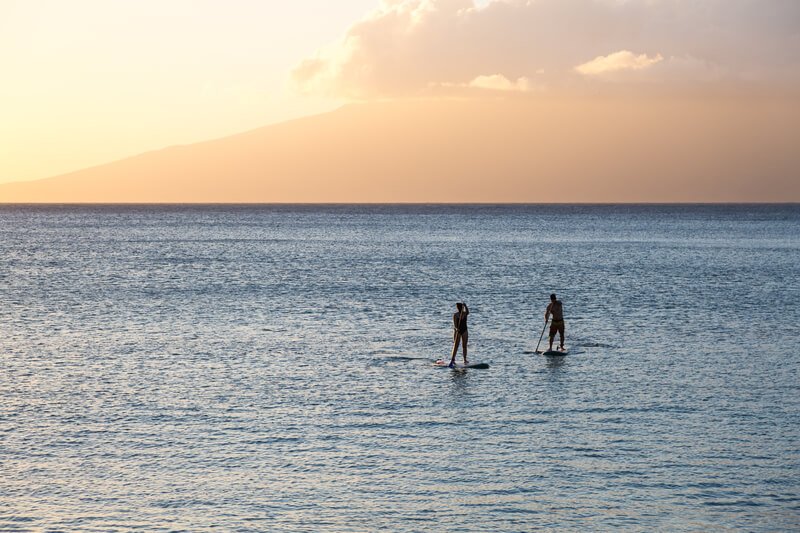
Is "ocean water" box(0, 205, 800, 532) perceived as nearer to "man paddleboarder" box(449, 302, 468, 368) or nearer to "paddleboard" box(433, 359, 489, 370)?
"paddleboard" box(433, 359, 489, 370)

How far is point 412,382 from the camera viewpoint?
3092 centimetres

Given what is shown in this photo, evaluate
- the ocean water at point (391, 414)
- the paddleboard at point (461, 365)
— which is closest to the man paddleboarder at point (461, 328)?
the paddleboard at point (461, 365)

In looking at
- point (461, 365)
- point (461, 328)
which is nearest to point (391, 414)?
point (461, 365)

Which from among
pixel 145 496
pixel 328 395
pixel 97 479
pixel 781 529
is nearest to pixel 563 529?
pixel 781 529

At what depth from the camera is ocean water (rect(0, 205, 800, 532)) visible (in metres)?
18.8

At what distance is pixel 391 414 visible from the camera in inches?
1037

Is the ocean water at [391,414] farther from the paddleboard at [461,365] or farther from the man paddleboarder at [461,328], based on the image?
the man paddleboarder at [461,328]

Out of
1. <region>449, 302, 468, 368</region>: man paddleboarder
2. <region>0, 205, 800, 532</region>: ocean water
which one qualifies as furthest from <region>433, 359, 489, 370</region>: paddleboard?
<region>0, 205, 800, 532</region>: ocean water

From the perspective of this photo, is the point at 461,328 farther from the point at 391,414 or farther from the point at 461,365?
the point at 391,414

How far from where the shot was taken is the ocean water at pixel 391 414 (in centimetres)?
1884

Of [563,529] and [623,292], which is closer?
[563,529]

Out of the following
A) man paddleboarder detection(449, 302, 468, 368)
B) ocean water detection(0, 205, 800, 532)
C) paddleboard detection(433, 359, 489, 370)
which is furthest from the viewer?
man paddleboarder detection(449, 302, 468, 368)

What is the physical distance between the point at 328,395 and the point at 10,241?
12992 centimetres

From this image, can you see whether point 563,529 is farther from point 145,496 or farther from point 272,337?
point 272,337
